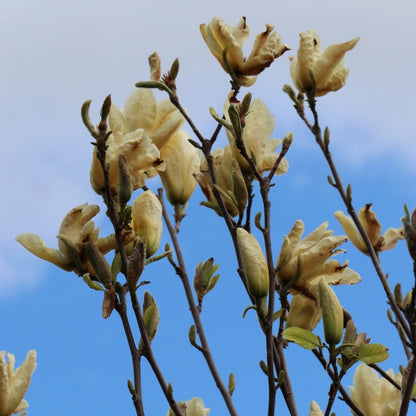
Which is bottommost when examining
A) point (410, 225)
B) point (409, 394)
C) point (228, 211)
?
point (409, 394)

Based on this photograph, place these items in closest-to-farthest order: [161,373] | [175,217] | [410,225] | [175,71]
Result: 1. [410,225]
2. [161,373]
3. [175,71]
4. [175,217]

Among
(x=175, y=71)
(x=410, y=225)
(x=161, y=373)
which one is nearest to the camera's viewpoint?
(x=410, y=225)

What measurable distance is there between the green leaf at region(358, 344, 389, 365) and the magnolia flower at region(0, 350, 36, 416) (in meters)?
0.47

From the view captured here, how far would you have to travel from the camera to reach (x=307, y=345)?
0.92 m

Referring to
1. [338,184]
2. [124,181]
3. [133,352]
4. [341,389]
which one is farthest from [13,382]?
[338,184]

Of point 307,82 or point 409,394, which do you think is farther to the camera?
point 307,82

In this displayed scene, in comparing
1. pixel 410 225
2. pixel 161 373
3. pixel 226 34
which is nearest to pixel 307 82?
pixel 226 34

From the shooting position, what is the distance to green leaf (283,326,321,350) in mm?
904

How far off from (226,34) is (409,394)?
21.8 inches

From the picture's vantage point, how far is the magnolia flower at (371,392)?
3.48 ft

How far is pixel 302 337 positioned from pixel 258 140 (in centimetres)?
31

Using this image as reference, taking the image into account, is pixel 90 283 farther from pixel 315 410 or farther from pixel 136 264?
pixel 315 410

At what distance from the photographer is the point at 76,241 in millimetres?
930

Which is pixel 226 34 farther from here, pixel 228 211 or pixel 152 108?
pixel 228 211
